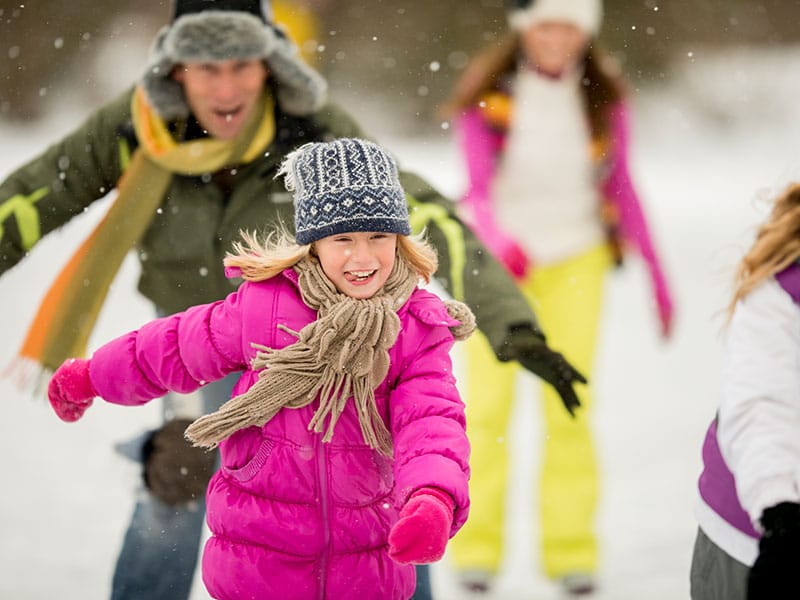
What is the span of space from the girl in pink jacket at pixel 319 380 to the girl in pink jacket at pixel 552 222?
1.18 m

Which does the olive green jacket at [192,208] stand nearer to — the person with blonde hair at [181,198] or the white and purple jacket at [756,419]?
the person with blonde hair at [181,198]

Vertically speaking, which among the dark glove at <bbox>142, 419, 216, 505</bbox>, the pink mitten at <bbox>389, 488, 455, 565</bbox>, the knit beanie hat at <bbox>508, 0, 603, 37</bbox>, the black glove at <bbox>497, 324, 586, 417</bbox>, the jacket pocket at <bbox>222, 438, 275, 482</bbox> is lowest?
the dark glove at <bbox>142, 419, 216, 505</bbox>

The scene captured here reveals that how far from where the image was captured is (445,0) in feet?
12.4

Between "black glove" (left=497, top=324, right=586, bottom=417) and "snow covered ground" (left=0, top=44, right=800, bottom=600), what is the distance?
278 mm

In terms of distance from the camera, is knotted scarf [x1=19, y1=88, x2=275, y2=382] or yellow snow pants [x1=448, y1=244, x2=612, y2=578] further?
yellow snow pants [x1=448, y1=244, x2=612, y2=578]

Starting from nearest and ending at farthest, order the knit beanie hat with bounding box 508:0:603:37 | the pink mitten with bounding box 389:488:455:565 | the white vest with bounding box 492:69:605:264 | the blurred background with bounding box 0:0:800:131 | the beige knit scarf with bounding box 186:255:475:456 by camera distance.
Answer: the pink mitten with bounding box 389:488:455:565
the beige knit scarf with bounding box 186:255:475:456
the knit beanie hat with bounding box 508:0:603:37
the white vest with bounding box 492:69:605:264
the blurred background with bounding box 0:0:800:131

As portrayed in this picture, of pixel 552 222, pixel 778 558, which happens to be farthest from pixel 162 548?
pixel 778 558

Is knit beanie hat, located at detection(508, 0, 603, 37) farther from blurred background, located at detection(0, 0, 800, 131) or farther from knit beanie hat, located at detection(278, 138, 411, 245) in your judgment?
knit beanie hat, located at detection(278, 138, 411, 245)

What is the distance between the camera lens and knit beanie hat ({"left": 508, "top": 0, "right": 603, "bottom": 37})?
289 cm

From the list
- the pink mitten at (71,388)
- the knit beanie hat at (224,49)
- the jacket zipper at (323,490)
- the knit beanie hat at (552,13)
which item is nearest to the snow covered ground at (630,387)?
the knit beanie hat at (224,49)

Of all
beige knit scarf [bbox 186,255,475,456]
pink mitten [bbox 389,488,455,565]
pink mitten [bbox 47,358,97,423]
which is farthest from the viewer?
pink mitten [bbox 47,358,97,423]

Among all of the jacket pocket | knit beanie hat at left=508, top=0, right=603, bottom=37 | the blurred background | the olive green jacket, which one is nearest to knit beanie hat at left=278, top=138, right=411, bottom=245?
the jacket pocket

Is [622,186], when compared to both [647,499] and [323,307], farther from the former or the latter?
[323,307]

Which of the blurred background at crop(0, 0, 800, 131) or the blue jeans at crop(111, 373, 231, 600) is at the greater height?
the blurred background at crop(0, 0, 800, 131)
